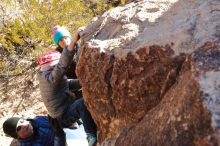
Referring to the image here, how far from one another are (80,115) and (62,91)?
36cm

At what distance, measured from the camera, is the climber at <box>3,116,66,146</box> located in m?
4.48

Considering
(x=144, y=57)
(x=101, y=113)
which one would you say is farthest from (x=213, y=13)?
(x=101, y=113)

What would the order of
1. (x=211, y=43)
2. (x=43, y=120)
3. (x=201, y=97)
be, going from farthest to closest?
(x=43, y=120) → (x=211, y=43) → (x=201, y=97)

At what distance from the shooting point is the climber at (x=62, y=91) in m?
3.58

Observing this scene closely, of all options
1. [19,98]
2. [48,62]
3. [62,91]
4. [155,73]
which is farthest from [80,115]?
[19,98]

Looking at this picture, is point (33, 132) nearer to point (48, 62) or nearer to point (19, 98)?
point (48, 62)

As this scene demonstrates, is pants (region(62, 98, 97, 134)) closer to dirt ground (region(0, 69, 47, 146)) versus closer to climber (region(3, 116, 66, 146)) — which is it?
climber (region(3, 116, 66, 146))

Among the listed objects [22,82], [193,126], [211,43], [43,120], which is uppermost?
[211,43]

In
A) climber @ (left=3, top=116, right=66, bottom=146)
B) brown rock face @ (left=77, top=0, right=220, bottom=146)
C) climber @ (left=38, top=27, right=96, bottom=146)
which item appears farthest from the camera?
climber @ (left=3, top=116, right=66, bottom=146)

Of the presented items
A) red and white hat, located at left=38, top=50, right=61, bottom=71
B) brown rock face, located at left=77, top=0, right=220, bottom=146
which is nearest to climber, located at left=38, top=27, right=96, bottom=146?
red and white hat, located at left=38, top=50, right=61, bottom=71

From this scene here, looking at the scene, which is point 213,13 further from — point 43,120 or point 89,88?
point 43,120

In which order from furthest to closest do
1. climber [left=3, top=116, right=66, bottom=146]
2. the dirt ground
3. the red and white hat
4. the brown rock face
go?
the dirt ground
climber [left=3, top=116, right=66, bottom=146]
the red and white hat
the brown rock face

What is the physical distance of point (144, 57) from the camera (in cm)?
275

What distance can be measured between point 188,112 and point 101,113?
1095mm
